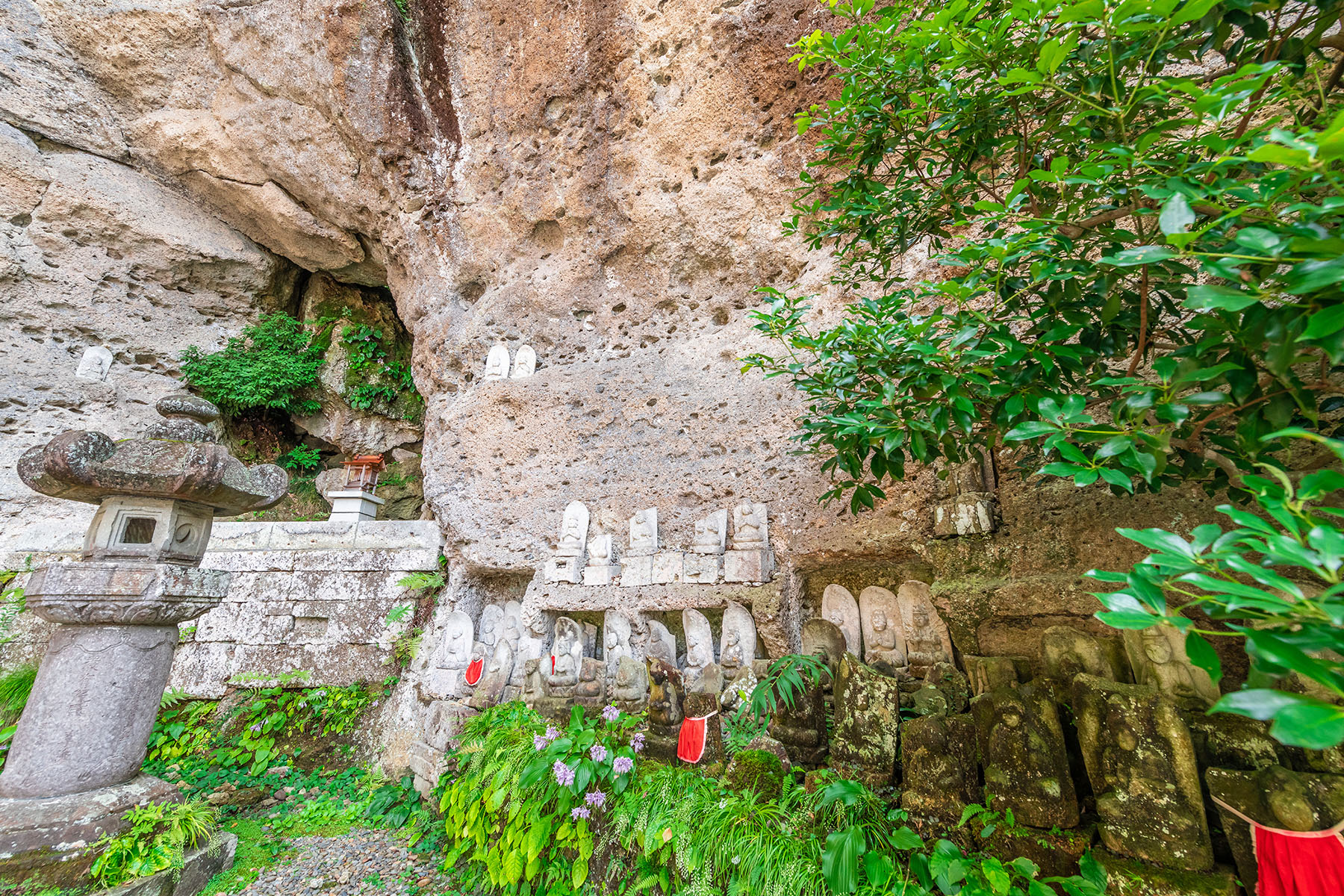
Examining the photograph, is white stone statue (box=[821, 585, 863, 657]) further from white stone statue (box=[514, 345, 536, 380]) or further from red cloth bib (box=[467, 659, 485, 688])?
white stone statue (box=[514, 345, 536, 380])

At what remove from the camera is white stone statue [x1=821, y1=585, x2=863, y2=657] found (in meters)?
3.29

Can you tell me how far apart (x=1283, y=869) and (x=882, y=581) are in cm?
212

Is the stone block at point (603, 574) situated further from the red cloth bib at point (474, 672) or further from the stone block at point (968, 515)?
the stone block at point (968, 515)

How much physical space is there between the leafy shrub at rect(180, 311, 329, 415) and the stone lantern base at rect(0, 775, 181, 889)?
610 centimetres

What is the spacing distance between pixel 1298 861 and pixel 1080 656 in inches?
29.7

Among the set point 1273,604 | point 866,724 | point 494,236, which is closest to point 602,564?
point 866,724

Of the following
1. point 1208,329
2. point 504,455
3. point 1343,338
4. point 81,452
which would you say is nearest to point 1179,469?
point 1208,329

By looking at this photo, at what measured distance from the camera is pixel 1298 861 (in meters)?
1.45

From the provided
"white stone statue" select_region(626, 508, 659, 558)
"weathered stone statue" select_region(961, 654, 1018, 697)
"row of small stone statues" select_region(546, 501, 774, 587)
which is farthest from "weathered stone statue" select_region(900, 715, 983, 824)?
"white stone statue" select_region(626, 508, 659, 558)

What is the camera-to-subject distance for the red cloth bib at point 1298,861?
1.39 metres

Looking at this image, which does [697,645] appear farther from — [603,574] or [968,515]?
[968,515]

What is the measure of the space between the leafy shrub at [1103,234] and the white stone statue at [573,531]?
7.88 ft

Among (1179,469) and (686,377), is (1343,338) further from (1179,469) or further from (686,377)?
(686,377)

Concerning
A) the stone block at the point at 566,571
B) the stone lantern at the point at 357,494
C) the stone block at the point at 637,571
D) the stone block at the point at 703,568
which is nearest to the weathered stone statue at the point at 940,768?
the stone block at the point at 703,568
